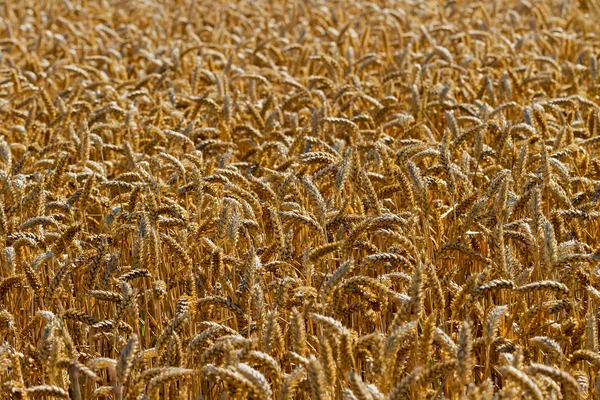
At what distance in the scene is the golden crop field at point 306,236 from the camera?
2.27 m

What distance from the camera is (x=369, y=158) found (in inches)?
162

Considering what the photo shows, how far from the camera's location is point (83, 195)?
3256 millimetres

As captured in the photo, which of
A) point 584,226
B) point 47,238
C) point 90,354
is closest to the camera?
point 90,354

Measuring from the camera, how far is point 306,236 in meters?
3.52

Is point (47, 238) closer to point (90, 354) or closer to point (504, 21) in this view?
point (90, 354)

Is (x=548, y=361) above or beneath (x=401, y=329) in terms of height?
beneath

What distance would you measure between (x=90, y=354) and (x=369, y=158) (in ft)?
5.76

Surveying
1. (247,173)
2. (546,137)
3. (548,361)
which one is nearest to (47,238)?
(247,173)

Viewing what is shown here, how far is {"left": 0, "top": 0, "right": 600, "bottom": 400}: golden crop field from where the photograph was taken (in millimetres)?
2268

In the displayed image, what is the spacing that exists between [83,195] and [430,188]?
1285 millimetres

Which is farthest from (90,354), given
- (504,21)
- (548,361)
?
(504,21)

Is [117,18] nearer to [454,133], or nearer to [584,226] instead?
[454,133]

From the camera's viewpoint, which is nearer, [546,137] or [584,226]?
[584,226]

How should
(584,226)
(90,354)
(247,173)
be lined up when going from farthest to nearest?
(247,173)
(584,226)
(90,354)
